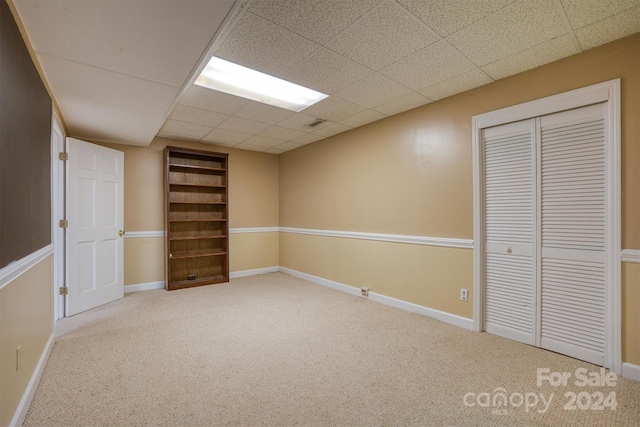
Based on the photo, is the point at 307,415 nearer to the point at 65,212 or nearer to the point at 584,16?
the point at 584,16

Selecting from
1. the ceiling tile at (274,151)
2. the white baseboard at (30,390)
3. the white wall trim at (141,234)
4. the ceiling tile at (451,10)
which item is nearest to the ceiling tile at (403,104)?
the ceiling tile at (451,10)

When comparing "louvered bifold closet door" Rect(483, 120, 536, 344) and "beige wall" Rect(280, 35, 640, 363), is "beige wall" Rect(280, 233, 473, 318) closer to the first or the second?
"beige wall" Rect(280, 35, 640, 363)

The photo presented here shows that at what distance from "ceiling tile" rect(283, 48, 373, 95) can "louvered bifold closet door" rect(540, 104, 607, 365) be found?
1640mm

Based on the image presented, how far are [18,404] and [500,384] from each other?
114 inches

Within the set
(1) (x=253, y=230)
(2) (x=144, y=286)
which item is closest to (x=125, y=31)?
(2) (x=144, y=286)

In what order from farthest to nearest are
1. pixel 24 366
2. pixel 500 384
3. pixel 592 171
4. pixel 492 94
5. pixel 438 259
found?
pixel 438 259 → pixel 492 94 → pixel 592 171 → pixel 500 384 → pixel 24 366

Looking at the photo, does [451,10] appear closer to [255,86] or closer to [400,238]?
[255,86]

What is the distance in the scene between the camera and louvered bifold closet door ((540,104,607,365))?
215cm

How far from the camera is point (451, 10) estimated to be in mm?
1710

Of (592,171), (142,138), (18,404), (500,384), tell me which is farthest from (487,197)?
(142,138)

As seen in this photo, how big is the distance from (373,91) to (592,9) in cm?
155

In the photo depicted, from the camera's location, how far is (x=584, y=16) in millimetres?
1766

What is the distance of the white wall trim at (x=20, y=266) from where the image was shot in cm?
138

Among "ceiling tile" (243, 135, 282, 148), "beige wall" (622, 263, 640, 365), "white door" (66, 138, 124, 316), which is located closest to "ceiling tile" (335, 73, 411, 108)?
"ceiling tile" (243, 135, 282, 148)
